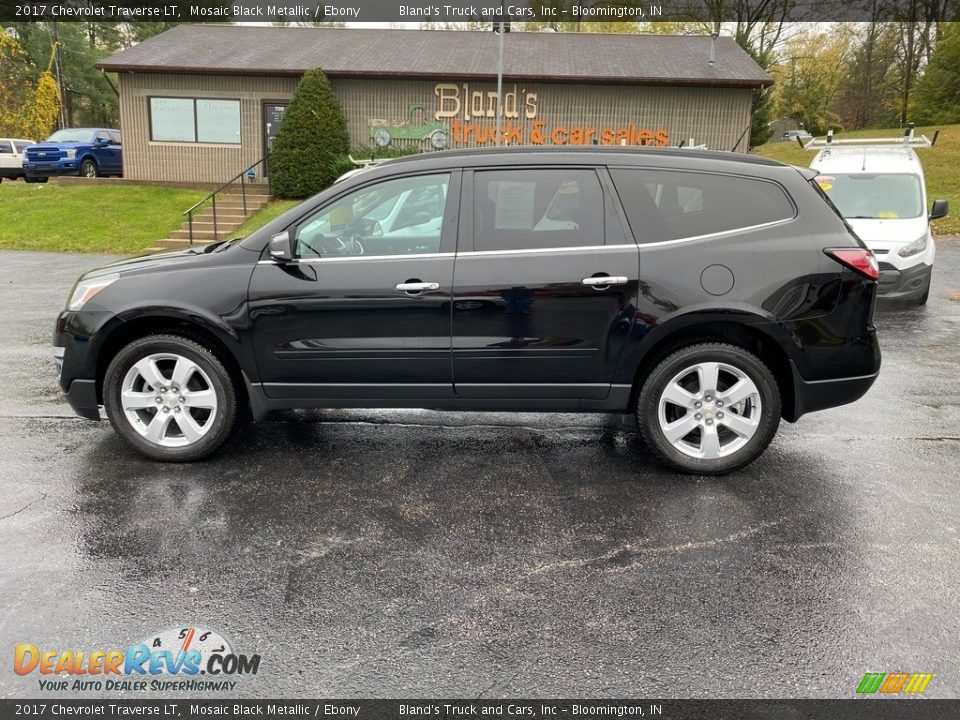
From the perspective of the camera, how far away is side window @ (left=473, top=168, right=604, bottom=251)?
4.42m

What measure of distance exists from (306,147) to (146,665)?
19.1 meters

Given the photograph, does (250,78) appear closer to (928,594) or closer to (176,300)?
(176,300)

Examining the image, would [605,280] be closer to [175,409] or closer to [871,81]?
[175,409]

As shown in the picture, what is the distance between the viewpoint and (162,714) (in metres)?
2.56

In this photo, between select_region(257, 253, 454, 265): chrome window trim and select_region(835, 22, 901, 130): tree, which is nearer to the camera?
select_region(257, 253, 454, 265): chrome window trim

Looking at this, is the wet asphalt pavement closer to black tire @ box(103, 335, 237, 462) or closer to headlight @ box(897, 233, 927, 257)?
black tire @ box(103, 335, 237, 462)

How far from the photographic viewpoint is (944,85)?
3531 centimetres

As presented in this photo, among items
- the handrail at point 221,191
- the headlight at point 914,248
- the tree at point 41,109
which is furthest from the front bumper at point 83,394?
the tree at point 41,109

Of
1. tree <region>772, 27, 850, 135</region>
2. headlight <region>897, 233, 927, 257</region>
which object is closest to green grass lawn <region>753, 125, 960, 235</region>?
headlight <region>897, 233, 927, 257</region>

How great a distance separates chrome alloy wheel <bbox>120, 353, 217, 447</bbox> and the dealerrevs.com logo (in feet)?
6.11

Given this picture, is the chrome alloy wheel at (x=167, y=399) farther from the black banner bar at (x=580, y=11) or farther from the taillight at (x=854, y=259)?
the black banner bar at (x=580, y=11)

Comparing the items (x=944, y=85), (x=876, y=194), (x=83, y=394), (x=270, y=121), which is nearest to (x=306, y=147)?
(x=270, y=121)

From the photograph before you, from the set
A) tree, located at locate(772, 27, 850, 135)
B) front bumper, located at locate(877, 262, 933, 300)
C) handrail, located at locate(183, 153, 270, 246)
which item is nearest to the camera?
front bumper, located at locate(877, 262, 933, 300)

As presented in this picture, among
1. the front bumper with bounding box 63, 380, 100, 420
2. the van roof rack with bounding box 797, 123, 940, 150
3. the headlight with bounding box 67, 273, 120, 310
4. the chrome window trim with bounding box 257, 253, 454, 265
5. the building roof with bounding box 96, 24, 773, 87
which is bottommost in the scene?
the front bumper with bounding box 63, 380, 100, 420
